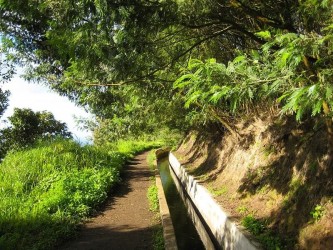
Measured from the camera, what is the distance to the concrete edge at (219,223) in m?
5.76

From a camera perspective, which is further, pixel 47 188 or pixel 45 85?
pixel 45 85

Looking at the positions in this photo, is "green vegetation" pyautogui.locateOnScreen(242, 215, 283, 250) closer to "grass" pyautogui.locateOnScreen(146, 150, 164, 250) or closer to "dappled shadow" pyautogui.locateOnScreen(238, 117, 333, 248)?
"dappled shadow" pyautogui.locateOnScreen(238, 117, 333, 248)

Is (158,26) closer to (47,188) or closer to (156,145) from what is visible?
(47,188)

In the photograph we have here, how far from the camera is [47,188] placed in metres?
9.25

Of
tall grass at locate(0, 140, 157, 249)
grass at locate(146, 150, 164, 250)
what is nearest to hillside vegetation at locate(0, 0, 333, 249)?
grass at locate(146, 150, 164, 250)

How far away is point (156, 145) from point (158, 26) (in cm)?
3185

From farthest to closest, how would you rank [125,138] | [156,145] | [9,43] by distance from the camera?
[156,145] → [125,138] → [9,43]

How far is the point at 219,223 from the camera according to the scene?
7359 millimetres

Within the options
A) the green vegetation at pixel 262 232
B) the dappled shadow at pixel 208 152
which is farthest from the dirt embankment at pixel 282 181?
the dappled shadow at pixel 208 152

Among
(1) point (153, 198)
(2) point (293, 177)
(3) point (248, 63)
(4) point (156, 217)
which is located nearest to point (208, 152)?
(1) point (153, 198)

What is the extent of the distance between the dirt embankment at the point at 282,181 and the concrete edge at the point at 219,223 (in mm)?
232

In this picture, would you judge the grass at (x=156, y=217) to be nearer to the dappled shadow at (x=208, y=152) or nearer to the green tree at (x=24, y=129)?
the dappled shadow at (x=208, y=152)

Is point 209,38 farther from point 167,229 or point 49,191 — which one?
point 49,191

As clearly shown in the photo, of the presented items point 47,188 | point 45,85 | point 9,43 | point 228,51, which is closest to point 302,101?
point 228,51
